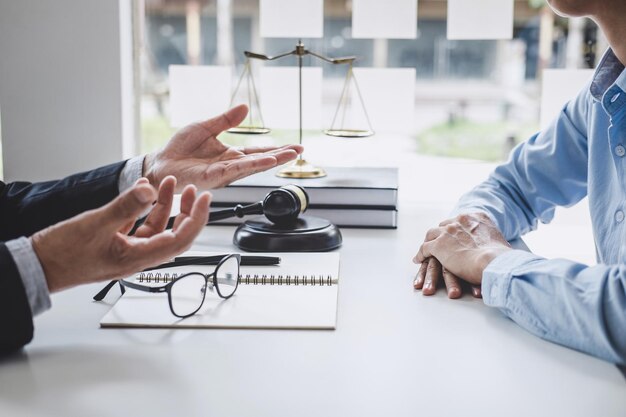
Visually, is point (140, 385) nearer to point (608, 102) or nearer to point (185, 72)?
point (608, 102)

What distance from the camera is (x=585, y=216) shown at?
2.02 m

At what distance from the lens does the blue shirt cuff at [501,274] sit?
1.10 metres

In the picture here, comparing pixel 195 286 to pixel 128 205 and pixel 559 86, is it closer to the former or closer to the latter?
pixel 128 205

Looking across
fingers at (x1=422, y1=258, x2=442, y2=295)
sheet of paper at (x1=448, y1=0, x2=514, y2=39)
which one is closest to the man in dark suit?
fingers at (x1=422, y1=258, x2=442, y2=295)

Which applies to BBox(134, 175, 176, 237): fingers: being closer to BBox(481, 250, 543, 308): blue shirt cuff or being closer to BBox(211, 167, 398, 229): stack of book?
BBox(481, 250, 543, 308): blue shirt cuff

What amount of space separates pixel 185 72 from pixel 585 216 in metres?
1.06

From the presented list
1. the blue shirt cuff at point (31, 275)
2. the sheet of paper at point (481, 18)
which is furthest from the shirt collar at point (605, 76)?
the blue shirt cuff at point (31, 275)

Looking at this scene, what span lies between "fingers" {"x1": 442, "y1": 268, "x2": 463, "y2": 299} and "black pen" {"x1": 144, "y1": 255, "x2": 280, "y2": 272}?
0.92 feet

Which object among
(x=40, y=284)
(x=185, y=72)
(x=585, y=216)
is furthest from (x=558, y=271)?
(x=185, y=72)

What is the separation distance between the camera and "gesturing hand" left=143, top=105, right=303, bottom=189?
4.63ft

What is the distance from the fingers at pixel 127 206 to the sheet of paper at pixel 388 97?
3.82ft

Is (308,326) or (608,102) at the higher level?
(608,102)

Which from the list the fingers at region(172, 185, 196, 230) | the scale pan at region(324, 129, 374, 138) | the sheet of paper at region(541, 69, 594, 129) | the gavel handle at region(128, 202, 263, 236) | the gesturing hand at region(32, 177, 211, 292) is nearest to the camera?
the gesturing hand at region(32, 177, 211, 292)

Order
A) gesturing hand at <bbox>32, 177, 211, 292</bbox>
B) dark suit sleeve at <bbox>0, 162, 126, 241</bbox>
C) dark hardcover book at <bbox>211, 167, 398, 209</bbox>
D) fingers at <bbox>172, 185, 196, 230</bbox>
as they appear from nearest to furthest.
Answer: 1. gesturing hand at <bbox>32, 177, 211, 292</bbox>
2. fingers at <bbox>172, 185, 196, 230</bbox>
3. dark suit sleeve at <bbox>0, 162, 126, 241</bbox>
4. dark hardcover book at <bbox>211, 167, 398, 209</bbox>
